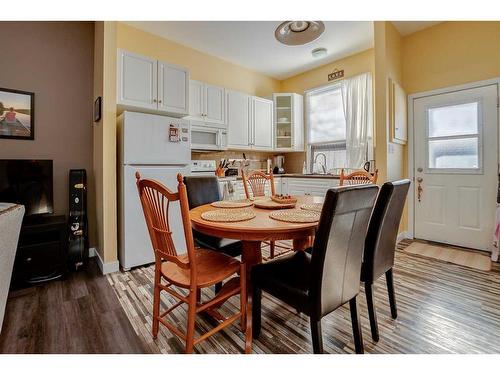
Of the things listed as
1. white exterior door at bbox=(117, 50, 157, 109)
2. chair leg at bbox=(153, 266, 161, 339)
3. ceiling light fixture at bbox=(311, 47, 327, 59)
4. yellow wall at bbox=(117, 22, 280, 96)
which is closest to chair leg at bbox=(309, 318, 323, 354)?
chair leg at bbox=(153, 266, 161, 339)

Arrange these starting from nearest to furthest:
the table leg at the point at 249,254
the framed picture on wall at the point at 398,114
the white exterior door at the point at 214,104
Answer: the table leg at the point at 249,254, the framed picture on wall at the point at 398,114, the white exterior door at the point at 214,104

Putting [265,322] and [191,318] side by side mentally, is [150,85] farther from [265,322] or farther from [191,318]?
[265,322]

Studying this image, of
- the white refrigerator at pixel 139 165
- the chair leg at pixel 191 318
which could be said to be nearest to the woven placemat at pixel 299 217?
the chair leg at pixel 191 318

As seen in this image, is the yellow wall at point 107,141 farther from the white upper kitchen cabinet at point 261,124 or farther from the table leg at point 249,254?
the white upper kitchen cabinet at point 261,124

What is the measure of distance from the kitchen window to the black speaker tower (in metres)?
3.62

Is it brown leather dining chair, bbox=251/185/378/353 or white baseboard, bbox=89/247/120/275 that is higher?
brown leather dining chair, bbox=251/185/378/353

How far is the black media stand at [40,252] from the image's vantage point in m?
2.16

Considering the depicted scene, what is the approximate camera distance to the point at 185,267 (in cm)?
132

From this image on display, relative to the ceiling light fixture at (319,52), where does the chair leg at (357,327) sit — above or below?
below

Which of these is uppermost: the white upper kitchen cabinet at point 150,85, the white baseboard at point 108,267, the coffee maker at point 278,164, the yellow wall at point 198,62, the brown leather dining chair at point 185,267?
the yellow wall at point 198,62

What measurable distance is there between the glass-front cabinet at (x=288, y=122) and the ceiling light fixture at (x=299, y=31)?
8.81 feet

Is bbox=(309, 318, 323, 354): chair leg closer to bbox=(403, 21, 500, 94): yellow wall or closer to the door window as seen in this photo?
the door window

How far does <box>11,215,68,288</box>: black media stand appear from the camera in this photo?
7.08 ft

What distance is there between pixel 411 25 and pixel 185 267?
13.0 ft
